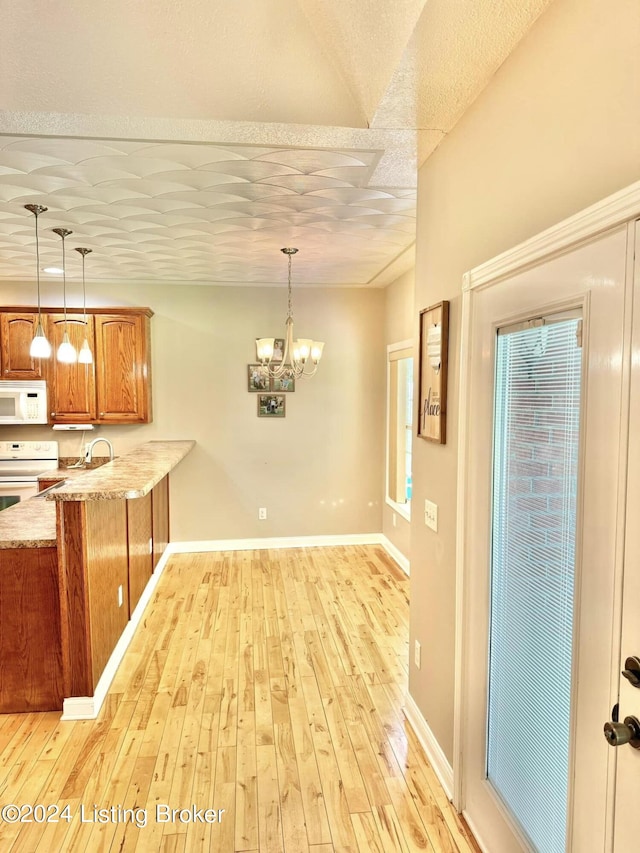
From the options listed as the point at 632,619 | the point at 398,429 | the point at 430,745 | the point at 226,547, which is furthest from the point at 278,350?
the point at 632,619

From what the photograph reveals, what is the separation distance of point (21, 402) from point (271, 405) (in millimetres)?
2282

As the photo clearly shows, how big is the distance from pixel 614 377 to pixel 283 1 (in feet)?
5.40

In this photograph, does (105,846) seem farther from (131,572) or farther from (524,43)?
(524,43)

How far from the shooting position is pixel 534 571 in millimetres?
1449

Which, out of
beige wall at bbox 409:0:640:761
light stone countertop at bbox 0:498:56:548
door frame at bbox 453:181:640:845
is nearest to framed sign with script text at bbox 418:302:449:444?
beige wall at bbox 409:0:640:761

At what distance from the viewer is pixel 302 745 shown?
230 cm

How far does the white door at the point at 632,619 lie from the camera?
1026 mm

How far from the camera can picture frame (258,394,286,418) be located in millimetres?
5070

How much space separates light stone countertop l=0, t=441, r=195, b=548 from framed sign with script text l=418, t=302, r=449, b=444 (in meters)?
1.36

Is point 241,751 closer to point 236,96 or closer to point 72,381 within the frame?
point 236,96

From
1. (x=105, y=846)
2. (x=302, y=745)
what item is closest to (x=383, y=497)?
(x=302, y=745)

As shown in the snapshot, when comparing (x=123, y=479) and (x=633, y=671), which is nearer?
(x=633, y=671)

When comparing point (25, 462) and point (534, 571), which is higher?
point (534, 571)

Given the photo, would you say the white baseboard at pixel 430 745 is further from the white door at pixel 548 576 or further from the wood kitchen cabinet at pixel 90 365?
the wood kitchen cabinet at pixel 90 365
